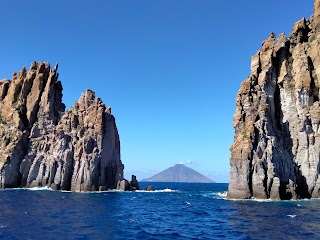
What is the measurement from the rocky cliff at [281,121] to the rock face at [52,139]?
50.8 m

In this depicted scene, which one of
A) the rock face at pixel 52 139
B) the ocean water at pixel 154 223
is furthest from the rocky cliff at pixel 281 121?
the rock face at pixel 52 139

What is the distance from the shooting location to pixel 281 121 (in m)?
107

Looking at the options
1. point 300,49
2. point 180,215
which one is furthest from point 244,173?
point 300,49

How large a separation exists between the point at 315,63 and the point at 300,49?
6669 millimetres

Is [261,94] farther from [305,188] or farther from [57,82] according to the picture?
[57,82]

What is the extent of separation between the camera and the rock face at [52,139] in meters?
119

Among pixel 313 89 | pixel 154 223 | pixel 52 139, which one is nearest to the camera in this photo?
pixel 154 223

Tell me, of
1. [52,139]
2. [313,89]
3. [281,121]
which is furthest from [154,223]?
[52,139]

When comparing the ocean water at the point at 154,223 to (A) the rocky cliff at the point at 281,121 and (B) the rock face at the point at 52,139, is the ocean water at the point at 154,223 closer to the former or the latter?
(A) the rocky cliff at the point at 281,121

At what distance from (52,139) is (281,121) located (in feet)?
268

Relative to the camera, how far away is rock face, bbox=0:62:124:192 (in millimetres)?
119312

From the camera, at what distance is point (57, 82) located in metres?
152

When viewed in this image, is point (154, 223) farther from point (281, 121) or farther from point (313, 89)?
point (313, 89)

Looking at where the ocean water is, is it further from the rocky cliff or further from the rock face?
the rock face
